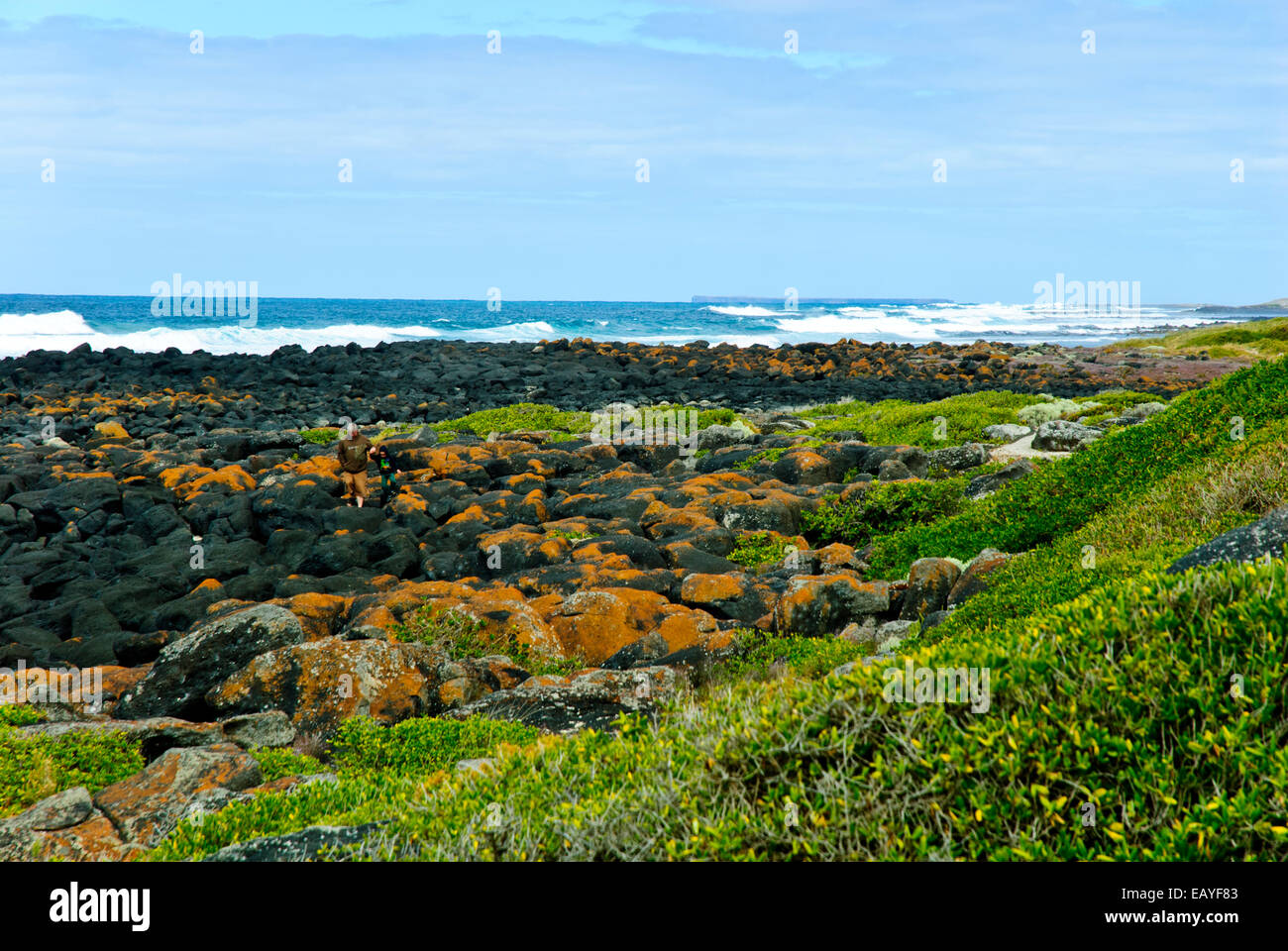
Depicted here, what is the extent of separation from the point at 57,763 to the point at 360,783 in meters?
3.08

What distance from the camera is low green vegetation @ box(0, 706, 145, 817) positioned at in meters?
7.43

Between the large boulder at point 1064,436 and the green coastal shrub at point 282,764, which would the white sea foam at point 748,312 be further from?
the green coastal shrub at point 282,764

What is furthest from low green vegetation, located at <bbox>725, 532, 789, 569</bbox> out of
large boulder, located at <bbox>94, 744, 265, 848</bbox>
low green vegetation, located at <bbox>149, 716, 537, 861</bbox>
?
large boulder, located at <bbox>94, 744, 265, 848</bbox>

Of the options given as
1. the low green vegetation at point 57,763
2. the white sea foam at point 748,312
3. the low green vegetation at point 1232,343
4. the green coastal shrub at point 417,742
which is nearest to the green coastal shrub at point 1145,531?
the green coastal shrub at point 417,742

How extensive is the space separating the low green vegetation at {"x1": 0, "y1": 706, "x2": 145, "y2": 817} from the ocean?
6255cm

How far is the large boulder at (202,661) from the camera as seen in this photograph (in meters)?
9.73

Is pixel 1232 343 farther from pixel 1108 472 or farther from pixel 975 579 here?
pixel 975 579

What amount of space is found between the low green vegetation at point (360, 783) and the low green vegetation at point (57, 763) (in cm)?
121

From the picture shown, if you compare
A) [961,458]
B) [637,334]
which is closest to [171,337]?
[637,334]

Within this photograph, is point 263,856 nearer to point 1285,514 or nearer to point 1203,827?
point 1203,827

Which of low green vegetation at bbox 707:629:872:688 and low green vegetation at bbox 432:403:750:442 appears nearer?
low green vegetation at bbox 707:629:872:688

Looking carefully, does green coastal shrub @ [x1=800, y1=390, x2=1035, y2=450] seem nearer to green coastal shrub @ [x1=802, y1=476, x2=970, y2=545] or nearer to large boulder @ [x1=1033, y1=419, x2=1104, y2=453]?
large boulder @ [x1=1033, y1=419, x2=1104, y2=453]

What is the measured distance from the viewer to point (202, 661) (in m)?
9.96
